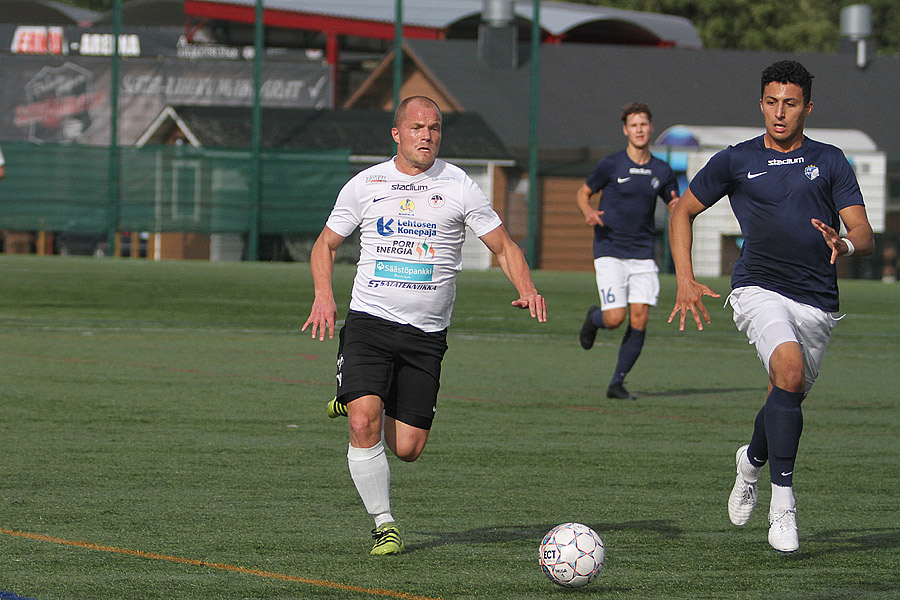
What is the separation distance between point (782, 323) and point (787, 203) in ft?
1.85

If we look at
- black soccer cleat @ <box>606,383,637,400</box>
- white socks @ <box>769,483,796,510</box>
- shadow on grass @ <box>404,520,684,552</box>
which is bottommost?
shadow on grass @ <box>404,520,684,552</box>

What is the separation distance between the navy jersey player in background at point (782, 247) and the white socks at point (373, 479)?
1.53 m

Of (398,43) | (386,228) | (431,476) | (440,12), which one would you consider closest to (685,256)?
(386,228)

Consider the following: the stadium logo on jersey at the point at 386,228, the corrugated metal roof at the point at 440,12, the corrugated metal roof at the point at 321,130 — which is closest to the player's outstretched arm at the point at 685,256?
the stadium logo on jersey at the point at 386,228

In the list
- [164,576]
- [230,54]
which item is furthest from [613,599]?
[230,54]

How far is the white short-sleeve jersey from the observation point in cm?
660

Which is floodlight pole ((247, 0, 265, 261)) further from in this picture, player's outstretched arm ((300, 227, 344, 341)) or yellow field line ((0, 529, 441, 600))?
yellow field line ((0, 529, 441, 600))

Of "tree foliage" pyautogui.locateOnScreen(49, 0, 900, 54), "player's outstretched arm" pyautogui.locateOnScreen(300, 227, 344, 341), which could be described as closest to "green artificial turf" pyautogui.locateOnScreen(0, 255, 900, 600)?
"player's outstretched arm" pyautogui.locateOnScreen(300, 227, 344, 341)

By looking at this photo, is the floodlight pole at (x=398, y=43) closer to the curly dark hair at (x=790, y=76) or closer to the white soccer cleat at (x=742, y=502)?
the curly dark hair at (x=790, y=76)

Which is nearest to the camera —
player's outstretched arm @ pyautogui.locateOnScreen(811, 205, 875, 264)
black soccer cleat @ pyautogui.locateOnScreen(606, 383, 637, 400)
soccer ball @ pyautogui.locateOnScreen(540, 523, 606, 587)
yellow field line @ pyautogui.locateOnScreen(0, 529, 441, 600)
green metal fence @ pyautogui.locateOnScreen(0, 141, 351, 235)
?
yellow field line @ pyautogui.locateOnScreen(0, 529, 441, 600)

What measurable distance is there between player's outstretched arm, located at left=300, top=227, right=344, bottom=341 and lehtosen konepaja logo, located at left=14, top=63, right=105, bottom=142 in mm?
40865

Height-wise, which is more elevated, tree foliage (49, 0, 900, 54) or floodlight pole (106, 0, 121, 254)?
tree foliage (49, 0, 900, 54)

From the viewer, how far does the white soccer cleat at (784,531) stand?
628 cm

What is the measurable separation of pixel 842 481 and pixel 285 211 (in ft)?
86.3
